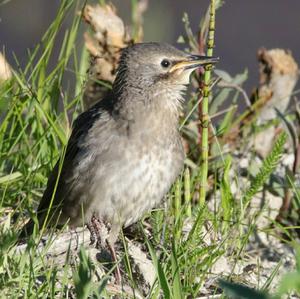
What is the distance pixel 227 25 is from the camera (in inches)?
466

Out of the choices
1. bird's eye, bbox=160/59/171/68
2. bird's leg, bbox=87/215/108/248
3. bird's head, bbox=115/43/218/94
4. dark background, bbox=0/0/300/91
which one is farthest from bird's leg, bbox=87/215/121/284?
dark background, bbox=0/0/300/91

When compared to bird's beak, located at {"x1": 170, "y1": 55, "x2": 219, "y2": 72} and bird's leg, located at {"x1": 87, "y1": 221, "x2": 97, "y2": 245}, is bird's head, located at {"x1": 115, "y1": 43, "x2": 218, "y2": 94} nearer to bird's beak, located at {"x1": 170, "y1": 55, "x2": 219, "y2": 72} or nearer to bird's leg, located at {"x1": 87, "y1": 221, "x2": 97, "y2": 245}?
bird's beak, located at {"x1": 170, "y1": 55, "x2": 219, "y2": 72}

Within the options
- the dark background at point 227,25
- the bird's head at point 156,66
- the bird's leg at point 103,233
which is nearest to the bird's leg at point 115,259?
the bird's leg at point 103,233

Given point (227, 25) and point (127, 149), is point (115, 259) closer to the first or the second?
point (127, 149)

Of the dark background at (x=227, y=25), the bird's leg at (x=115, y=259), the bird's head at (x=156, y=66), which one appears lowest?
the bird's leg at (x=115, y=259)

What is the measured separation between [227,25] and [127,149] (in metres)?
6.11

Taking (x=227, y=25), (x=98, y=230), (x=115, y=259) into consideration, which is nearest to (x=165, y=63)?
(x=98, y=230)

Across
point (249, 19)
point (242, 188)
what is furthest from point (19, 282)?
point (249, 19)

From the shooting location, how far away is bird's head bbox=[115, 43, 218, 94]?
239 inches

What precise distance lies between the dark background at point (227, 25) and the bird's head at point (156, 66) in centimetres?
372

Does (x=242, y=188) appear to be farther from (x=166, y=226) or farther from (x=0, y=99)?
(x=0, y=99)

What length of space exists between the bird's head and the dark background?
3721 millimetres

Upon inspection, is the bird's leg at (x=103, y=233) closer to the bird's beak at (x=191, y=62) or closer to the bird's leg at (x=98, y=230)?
the bird's leg at (x=98, y=230)

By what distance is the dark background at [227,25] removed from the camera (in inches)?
421
